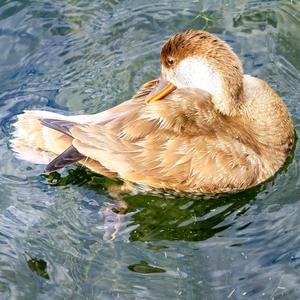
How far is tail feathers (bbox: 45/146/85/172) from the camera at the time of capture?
17.0 ft

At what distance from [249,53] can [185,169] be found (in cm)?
182

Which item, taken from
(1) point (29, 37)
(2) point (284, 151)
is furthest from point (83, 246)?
(1) point (29, 37)

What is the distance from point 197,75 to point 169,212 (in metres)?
1.02

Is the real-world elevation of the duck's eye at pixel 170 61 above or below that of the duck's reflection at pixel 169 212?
above

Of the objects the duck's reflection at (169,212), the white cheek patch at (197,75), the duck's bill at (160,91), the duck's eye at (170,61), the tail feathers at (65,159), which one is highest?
the duck's eye at (170,61)

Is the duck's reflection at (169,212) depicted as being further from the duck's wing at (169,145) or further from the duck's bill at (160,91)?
the duck's bill at (160,91)

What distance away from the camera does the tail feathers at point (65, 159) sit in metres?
5.17

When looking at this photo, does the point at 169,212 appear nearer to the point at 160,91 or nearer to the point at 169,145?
the point at 169,145

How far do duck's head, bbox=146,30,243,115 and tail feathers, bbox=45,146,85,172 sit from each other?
0.64 meters

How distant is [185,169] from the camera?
5.34 meters

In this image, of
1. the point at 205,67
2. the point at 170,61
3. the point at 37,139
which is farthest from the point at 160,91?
the point at 37,139

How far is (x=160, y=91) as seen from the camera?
554 cm

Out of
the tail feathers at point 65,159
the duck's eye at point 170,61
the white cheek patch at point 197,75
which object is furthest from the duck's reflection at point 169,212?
the duck's eye at point 170,61

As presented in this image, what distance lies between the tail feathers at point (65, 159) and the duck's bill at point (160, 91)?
64cm
